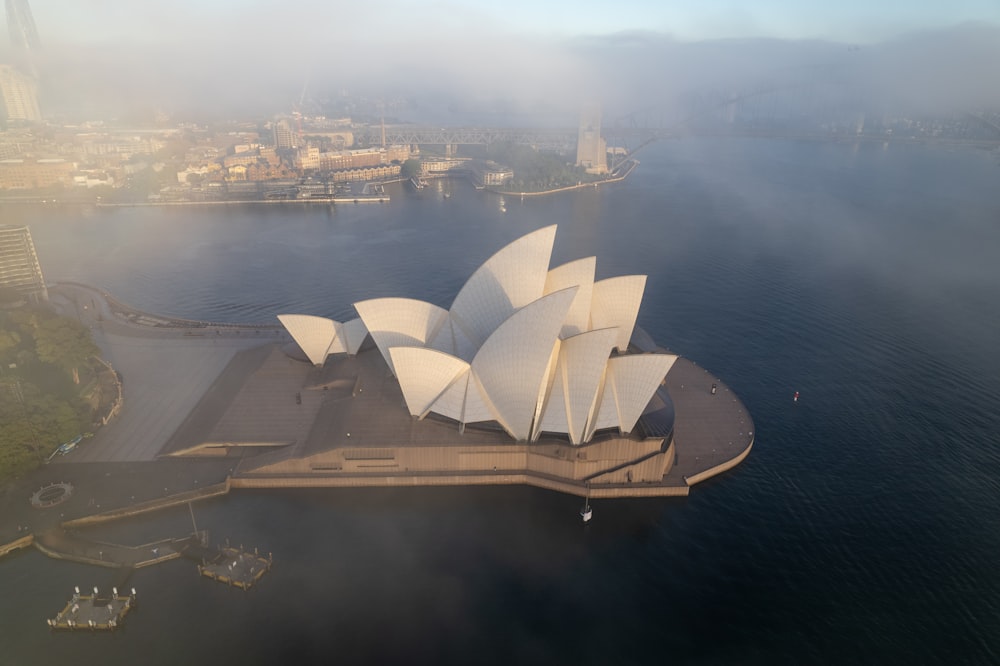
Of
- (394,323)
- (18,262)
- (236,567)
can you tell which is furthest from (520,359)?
(18,262)

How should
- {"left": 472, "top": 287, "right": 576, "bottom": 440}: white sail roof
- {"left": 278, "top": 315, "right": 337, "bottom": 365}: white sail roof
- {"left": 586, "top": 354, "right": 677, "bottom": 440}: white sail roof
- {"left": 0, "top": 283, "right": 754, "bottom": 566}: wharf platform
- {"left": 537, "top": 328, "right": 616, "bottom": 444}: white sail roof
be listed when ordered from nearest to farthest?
{"left": 0, "top": 283, "right": 754, "bottom": 566}: wharf platform, {"left": 472, "top": 287, "right": 576, "bottom": 440}: white sail roof, {"left": 537, "top": 328, "right": 616, "bottom": 444}: white sail roof, {"left": 586, "top": 354, "right": 677, "bottom": 440}: white sail roof, {"left": 278, "top": 315, "right": 337, "bottom": 365}: white sail roof

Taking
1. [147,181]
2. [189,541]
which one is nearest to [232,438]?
[189,541]

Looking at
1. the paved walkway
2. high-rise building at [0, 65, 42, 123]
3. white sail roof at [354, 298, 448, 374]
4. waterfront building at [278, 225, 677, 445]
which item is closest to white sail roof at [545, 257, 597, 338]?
waterfront building at [278, 225, 677, 445]

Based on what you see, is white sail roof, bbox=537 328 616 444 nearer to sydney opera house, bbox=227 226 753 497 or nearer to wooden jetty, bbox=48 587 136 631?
sydney opera house, bbox=227 226 753 497

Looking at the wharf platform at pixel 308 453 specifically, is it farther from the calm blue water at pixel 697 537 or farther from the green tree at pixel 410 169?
the green tree at pixel 410 169

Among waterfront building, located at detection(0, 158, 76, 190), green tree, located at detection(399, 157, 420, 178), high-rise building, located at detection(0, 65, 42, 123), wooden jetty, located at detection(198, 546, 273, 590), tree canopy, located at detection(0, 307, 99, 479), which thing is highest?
high-rise building, located at detection(0, 65, 42, 123)

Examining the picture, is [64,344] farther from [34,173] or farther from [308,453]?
[34,173]
